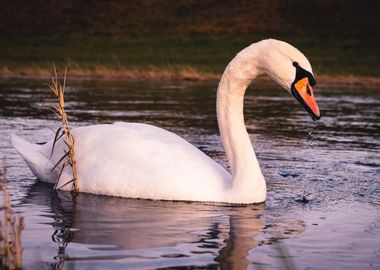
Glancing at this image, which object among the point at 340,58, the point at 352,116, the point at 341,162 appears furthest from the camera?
the point at 340,58

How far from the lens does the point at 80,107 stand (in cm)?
2194

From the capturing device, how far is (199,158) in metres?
9.18

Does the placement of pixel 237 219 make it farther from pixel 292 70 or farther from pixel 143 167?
pixel 292 70

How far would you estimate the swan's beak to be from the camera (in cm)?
828

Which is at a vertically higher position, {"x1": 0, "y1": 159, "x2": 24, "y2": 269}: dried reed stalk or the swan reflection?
{"x1": 0, "y1": 159, "x2": 24, "y2": 269}: dried reed stalk

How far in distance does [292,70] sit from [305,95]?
27cm

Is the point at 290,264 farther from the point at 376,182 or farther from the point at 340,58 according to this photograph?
the point at 340,58

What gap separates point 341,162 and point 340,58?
43375 millimetres

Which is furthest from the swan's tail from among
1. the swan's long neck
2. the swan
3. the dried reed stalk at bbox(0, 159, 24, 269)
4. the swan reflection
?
the dried reed stalk at bbox(0, 159, 24, 269)

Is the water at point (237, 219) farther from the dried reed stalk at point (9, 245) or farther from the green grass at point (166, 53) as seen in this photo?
the green grass at point (166, 53)

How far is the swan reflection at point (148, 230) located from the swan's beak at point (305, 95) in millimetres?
1108

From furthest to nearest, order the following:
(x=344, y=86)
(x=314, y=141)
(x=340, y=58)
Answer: (x=340, y=58) < (x=344, y=86) < (x=314, y=141)

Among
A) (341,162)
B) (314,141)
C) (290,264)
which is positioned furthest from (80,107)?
(290,264)

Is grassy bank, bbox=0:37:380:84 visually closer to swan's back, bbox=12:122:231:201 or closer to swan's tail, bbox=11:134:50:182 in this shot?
swan's tail, bbox=11:134:50:182
